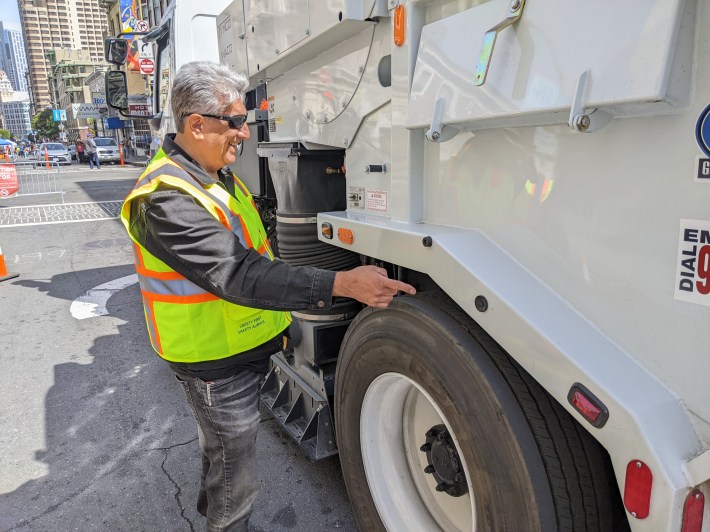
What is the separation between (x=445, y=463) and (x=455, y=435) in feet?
1.18

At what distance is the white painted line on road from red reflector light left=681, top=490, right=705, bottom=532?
219 inches

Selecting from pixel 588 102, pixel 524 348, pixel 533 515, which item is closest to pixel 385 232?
pixel 524 348

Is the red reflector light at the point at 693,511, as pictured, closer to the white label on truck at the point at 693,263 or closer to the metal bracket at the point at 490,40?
the white label on truck at the point at 693,263

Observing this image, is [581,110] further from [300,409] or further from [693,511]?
[300,409]

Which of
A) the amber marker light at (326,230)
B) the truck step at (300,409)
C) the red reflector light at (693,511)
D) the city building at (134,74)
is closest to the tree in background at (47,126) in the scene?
the city building at (134,74)

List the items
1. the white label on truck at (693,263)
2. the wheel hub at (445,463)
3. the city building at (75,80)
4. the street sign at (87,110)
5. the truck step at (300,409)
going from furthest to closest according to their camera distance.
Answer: the city building at (75,80) → the street sign at (87,110) → the truck step at (300,409) → the wheel hub at (445,463) → the white label on truck at (693,263)

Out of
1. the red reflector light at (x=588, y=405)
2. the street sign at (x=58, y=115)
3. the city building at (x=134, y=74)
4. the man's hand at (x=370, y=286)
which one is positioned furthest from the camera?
the street sign at (x=58, y=115)

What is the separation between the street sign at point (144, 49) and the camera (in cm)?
595

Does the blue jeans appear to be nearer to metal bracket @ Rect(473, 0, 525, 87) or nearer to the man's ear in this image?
the man's ear

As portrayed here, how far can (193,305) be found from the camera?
1871 mm

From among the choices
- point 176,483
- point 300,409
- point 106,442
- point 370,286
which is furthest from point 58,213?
point 370,286

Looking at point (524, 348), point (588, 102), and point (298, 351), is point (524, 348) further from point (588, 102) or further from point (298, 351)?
point (298, 351)

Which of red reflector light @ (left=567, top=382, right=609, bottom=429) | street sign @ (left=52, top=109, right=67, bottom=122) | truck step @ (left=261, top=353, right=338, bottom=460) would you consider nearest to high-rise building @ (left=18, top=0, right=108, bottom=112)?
street sign @ (left=52, top=109, right=67, bottom=122)

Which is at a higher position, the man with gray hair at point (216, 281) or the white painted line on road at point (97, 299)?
the man with gray hair at point (216, 281)
